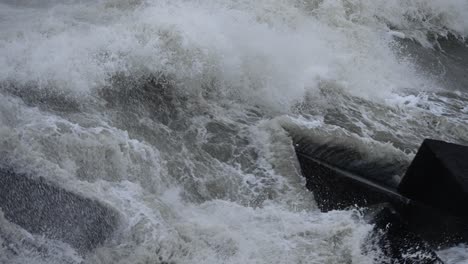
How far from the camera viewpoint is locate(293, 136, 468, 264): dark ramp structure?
158 inches

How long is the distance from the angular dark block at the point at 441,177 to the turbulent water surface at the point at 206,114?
401 mm

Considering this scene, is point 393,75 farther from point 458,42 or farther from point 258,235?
point 258,235

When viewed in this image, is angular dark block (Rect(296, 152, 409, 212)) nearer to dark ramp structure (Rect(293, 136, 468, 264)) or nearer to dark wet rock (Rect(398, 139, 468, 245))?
dark ramp structure (Rect(293, 136, 468, 264))

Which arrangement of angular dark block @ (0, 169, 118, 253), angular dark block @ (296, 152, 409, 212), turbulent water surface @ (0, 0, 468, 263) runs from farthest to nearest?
angular dark block @ (296, 152, 409, 212) → turbulent water surface @ (0, 0, 468, 263) → angular dark block @ (0, 169, 118, 253)

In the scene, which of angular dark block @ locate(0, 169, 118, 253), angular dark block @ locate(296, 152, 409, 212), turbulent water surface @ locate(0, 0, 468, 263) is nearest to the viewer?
angular dark block @ locate(0, 169, 118, 253)

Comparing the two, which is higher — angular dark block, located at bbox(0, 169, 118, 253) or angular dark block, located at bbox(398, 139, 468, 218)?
angular dark block, located at bbox(398, 139, 468, 218)

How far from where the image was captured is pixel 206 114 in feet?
19.0

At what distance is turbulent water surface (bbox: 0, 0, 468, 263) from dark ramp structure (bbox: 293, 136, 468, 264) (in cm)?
13

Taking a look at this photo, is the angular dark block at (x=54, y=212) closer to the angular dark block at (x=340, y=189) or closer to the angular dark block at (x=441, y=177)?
the angular dark block at (x=340, y=189)

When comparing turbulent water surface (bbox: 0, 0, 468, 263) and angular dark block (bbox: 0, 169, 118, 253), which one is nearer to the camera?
angular dark block (bbox: 0, 169, 118, 253)

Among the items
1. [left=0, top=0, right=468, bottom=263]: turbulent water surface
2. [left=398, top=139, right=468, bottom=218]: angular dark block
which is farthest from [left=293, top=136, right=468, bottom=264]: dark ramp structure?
[left=0, top=0, right=468, bottom=263]: turbulent water surface

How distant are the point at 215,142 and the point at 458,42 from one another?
7146mm

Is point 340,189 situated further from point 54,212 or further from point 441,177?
Result: point 54,212

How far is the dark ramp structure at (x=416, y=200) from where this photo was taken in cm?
402
